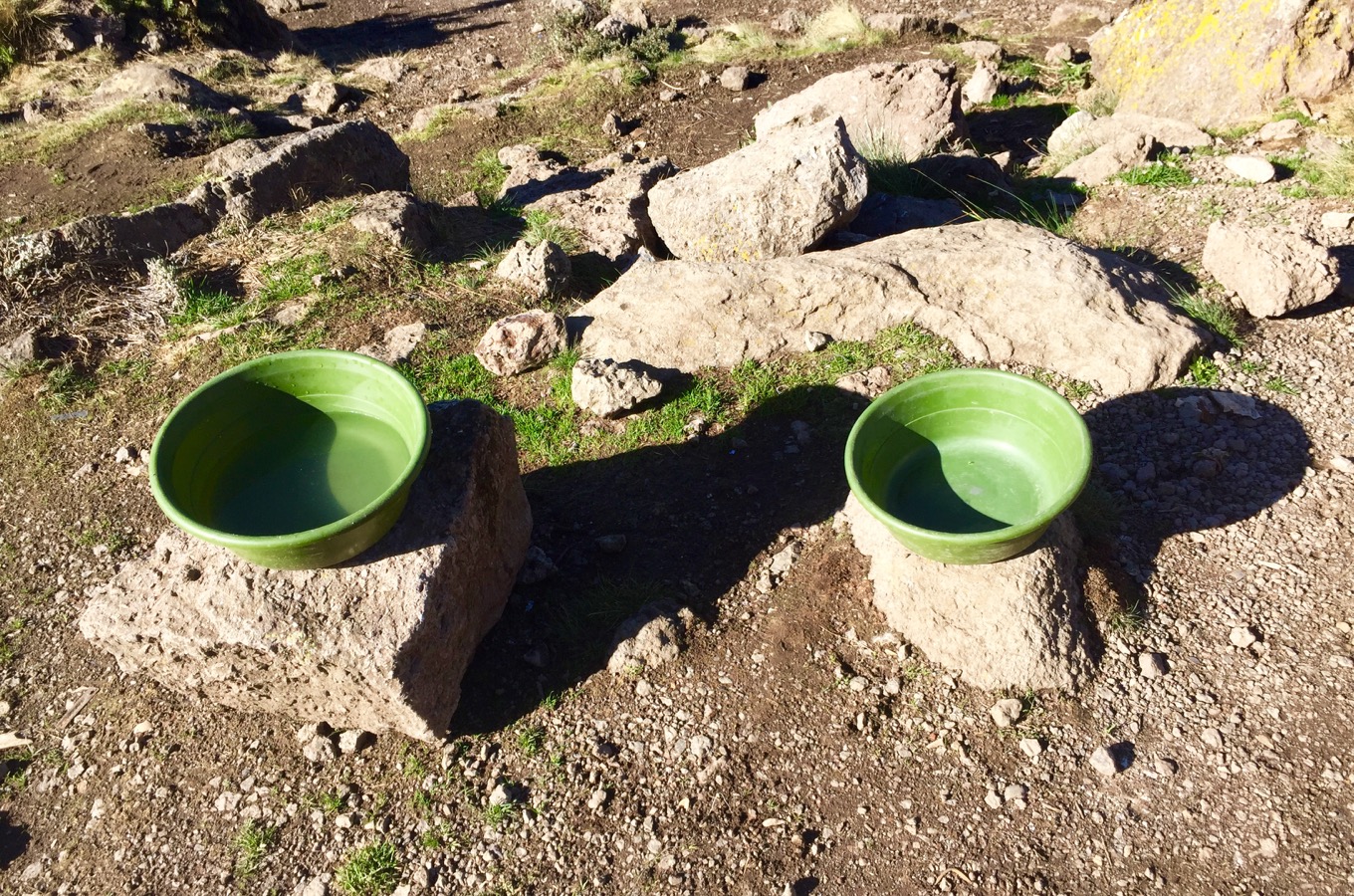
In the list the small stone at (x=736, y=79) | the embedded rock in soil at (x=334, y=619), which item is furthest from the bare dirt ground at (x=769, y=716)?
the small stone at (x=736, y=79)

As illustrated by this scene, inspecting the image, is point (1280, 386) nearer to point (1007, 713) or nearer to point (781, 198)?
point (1007, 713)

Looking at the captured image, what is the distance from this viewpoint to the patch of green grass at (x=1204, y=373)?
4.55 metres

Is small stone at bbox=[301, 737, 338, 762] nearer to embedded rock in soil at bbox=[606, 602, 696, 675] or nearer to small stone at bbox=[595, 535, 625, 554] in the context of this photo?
embedded rock in soil at bbox=[606, 602, 696, 675]

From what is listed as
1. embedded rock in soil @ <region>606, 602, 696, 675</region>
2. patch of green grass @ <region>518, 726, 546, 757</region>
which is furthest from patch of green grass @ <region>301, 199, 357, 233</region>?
patch of green grass @ <region>518, 726, 546, 757</region>

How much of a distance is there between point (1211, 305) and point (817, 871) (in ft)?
12.3

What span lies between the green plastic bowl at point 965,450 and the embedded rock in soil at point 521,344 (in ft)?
7.28

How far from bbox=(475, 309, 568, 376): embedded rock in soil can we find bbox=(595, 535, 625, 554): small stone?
1.40 metres

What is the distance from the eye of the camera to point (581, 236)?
21.5ft

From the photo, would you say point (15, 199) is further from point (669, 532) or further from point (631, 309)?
point (669, 532)

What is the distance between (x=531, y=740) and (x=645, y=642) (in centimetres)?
58

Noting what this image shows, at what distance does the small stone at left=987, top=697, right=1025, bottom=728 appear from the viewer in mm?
3326

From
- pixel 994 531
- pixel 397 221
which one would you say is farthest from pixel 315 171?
pixel 994 531

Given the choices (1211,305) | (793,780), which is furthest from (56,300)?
(1211,305)

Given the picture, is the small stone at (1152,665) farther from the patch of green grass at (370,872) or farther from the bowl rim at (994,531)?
the patch of green grass at (370,872)
